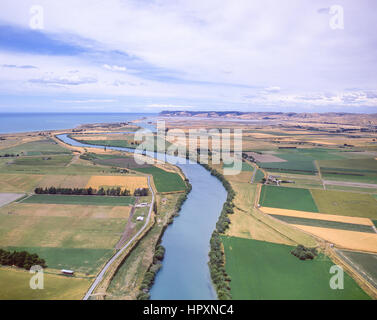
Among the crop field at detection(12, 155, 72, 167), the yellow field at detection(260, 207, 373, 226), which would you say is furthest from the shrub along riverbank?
the crop field at detection(12, 155, 72, 167)

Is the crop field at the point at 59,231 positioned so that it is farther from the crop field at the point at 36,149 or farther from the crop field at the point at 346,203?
the crop field at the point at 36,149

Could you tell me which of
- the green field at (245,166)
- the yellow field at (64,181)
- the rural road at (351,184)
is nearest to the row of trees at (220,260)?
the green field at (245,166)

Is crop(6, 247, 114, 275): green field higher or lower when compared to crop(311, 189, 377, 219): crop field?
lower

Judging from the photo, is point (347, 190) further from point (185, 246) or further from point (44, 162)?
point (44, 162)

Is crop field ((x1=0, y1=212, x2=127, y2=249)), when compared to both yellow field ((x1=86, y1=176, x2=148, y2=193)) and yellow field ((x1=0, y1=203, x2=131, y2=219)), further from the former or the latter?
yellow field ((x1=86, y1=176, x2=148, y2=193))

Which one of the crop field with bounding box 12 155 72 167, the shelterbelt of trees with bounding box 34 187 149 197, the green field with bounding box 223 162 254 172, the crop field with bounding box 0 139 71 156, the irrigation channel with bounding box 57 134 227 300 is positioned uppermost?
the crop field with bounding box 0 139 71 156
